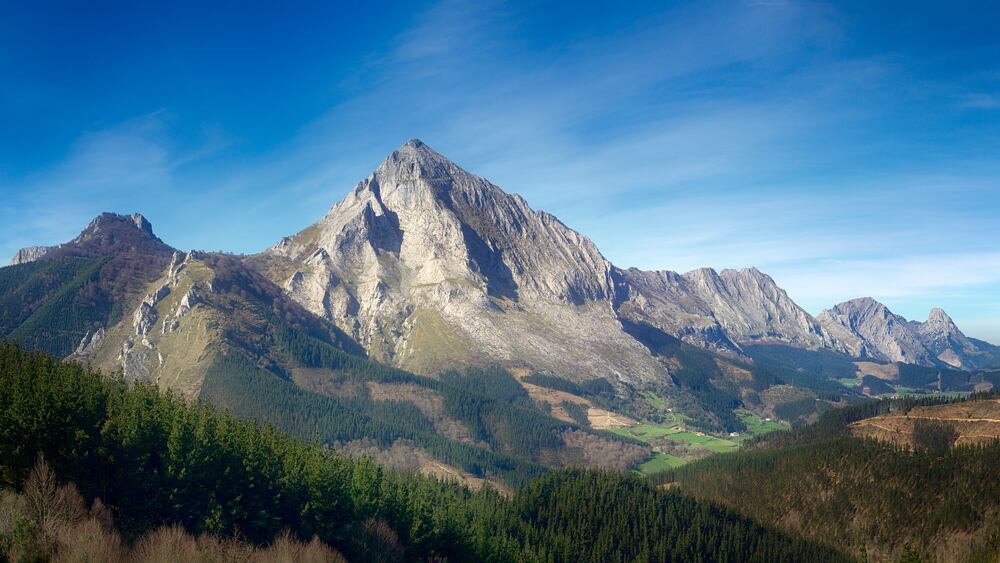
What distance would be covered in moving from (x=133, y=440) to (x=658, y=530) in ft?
381

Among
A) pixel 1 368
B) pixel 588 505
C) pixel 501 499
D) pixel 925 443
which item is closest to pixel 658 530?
pixel 588 505

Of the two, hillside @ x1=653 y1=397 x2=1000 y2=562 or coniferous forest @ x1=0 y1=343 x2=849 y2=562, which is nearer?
coniferous forest @ x1=0 y1=343 x2=849 y2=562

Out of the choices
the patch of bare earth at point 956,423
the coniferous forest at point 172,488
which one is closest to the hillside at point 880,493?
the patch of bare earth at point 956,423

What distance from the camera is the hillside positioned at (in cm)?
12525

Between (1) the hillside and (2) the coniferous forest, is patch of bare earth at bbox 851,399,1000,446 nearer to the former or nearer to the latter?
(1) the hillside

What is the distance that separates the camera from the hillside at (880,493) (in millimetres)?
125250

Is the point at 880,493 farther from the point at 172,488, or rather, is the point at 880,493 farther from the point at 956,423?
the point at 172,488

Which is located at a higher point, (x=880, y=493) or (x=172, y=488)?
(x=172, y=488)

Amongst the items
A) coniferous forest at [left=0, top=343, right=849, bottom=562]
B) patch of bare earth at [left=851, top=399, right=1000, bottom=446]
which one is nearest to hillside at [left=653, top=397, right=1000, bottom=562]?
patch of bare earth at [left=851, top=399, right=1000, bottom=446]

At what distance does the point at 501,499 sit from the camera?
493 feet

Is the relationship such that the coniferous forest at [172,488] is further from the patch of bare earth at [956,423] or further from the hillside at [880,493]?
the patch of bare earth at [956,423]

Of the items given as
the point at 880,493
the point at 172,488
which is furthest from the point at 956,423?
the point at 172,488

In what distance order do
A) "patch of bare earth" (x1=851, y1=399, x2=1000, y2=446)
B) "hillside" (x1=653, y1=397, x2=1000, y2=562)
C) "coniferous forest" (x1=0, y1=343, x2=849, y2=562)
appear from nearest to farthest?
"coniferous forest" (x1=0, y1=343, x2=849, y2=562) < "hillside" (x1=653, y1=397, x2=1000, y2=562) < "patch of bare earth" (x1=851, y1=399, x2=1000, y2=446)

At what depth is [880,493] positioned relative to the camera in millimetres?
142750
